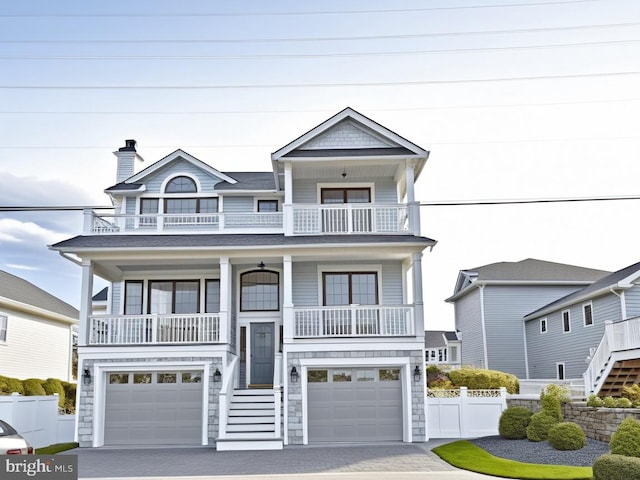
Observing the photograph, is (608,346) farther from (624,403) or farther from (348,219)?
(348,219)

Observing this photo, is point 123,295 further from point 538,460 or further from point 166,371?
point 538,460

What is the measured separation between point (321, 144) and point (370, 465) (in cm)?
996

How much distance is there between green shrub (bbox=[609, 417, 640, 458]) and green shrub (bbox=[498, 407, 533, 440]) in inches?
200

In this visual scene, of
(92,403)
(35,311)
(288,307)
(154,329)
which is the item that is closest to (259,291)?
(288,307)

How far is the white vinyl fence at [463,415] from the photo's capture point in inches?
762

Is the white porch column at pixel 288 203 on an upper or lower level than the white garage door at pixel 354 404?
upper

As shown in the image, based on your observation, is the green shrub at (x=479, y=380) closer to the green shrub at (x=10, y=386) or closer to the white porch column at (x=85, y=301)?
the white porch column at (x=85, y=301)

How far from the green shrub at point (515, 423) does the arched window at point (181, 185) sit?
12.3 metres

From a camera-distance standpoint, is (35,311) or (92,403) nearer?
(92,403)

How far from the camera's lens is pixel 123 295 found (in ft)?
71.7

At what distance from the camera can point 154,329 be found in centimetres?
1973

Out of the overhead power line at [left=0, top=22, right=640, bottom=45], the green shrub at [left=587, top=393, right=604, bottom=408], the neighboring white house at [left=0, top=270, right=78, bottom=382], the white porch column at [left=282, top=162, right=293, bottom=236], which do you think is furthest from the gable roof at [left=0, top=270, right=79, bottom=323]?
the green shrub at [left=587, top=393, right=604, bottom=408]

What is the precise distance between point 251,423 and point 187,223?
6776mm

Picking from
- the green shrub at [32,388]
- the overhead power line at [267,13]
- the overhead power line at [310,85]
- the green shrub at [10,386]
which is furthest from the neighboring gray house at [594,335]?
the green shrub at [10,386]
